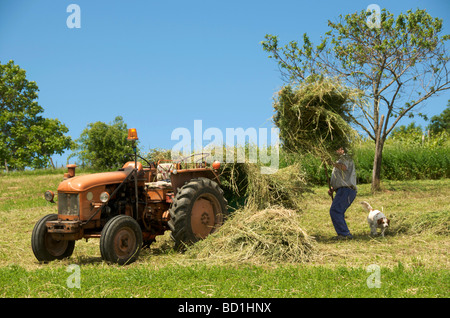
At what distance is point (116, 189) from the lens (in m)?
6.57

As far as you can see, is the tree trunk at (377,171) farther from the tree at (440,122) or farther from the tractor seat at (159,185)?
the tree at (440,122)

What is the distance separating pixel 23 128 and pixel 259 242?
38.7m

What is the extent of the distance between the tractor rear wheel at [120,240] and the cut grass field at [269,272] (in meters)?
0.16

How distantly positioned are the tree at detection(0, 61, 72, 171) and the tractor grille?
3576 cm

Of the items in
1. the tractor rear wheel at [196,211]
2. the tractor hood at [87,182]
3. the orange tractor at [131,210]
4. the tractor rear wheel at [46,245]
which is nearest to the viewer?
the orange tractor at [131,210]

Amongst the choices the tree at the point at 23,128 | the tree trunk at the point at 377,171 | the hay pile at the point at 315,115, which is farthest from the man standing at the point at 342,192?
the tree at the point at 23,128

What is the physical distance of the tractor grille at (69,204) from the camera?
6.44 metres

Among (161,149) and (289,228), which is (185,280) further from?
(161,149)

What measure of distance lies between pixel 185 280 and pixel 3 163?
4038 centimetres

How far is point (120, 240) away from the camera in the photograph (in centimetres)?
624

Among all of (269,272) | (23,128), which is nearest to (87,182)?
(269,272)

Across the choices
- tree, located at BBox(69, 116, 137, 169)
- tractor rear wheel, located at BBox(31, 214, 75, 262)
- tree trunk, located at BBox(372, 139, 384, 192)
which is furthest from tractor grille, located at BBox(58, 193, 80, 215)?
tree, located at BBox(69, 116, 137, 169)

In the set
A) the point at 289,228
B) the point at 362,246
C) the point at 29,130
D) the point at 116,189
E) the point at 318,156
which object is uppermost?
the point at 29,130
